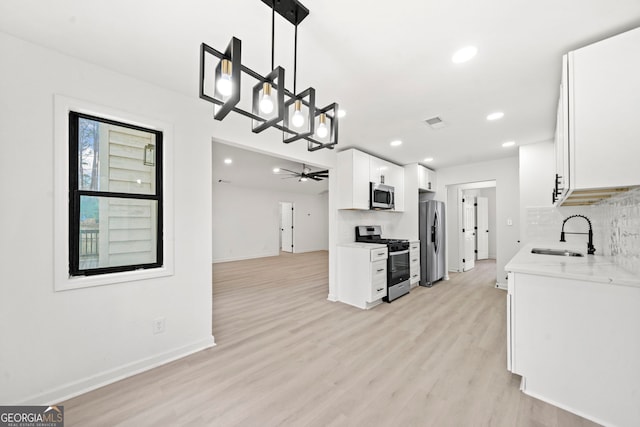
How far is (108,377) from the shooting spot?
193cm

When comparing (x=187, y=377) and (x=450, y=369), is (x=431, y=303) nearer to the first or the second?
(x=450, y=369)

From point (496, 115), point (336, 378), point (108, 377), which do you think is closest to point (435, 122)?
point (496, 115)

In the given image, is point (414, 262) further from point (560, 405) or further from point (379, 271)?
point (560, 405)

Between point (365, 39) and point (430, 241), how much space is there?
4.09 m

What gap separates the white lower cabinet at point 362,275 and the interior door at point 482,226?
5.52 meters

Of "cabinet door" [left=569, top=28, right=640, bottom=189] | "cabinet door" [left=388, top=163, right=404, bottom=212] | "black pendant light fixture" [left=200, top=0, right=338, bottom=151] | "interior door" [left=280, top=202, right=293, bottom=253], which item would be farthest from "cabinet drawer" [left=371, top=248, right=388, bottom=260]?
"interior door" [left=280, top=202, right=293, bottom=253]

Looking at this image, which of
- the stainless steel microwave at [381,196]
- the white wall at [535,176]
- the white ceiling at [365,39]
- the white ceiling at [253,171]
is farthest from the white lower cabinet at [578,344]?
the white ceiling at [253,171]

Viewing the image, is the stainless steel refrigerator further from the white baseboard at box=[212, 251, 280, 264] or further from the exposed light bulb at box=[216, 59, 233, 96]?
the white baseboard at box=[212, 251, 280, 264]

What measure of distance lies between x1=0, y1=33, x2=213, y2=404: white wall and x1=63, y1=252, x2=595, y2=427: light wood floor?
0.77 feet

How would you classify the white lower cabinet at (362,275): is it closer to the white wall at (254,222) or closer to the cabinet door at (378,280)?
the cabinet door at (378,280)

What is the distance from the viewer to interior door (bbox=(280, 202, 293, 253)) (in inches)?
393

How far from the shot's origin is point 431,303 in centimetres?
376

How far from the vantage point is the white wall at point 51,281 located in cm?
161

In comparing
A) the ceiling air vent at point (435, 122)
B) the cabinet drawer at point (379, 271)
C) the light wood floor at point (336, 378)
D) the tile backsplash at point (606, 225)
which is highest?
the ceiling air vent at point (435, 122)
